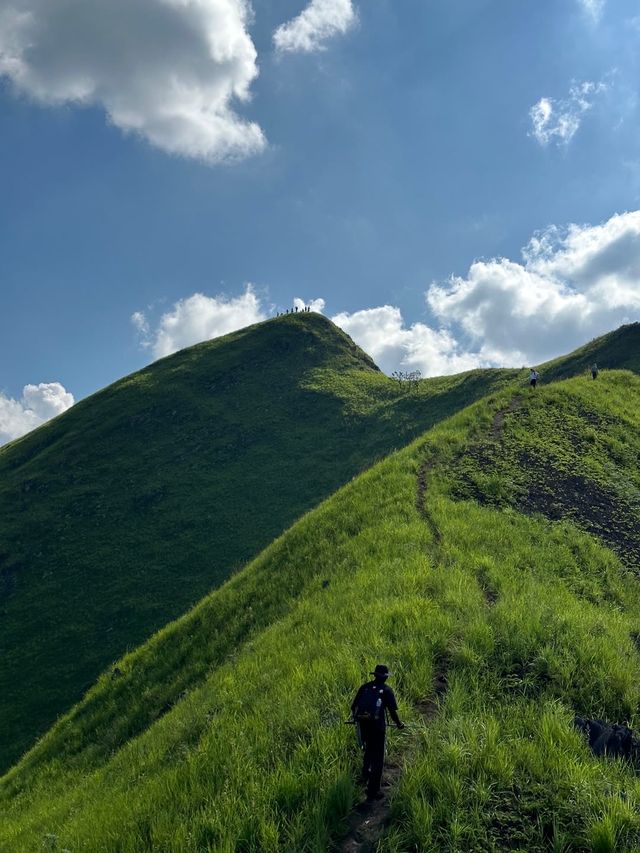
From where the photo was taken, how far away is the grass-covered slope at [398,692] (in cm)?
685

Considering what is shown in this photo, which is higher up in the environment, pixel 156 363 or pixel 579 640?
pixel 156 363

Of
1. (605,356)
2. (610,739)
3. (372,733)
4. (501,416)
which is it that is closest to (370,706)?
(372,733)

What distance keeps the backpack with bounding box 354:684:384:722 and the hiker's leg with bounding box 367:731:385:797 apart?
237 millimetres

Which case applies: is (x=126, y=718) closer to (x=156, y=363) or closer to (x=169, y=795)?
(x=169, y=795)

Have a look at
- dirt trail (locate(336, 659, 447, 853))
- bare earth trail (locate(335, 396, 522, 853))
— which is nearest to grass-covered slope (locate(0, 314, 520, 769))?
bare earth trail (locate(335, 396, 522, 853))

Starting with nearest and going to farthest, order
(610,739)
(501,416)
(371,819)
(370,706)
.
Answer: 1. (371,819)
2. (370,706)
3. (610,739)
4. (501,416)

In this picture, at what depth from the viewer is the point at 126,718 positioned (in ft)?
53.8

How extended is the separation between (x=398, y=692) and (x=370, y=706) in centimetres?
218

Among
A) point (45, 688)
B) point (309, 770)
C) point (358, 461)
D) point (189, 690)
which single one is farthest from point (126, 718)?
point (358, 461)

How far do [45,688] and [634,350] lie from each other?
200 feet

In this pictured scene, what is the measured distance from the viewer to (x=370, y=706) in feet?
24.3

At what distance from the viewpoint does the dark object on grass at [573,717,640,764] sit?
780 cm

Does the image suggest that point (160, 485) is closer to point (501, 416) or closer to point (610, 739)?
point (501, 416)

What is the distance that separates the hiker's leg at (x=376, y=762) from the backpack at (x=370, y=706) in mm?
A: 237
